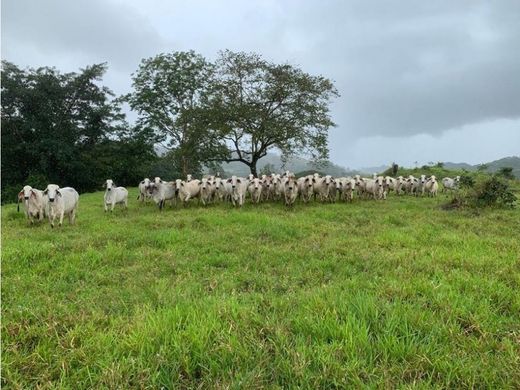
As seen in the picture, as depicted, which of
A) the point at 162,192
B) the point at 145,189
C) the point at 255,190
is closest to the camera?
the point at 162,192

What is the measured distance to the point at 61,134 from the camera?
33094mm

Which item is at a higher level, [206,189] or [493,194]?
[206,189]

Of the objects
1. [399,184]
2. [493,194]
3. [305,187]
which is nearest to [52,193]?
[305,187]

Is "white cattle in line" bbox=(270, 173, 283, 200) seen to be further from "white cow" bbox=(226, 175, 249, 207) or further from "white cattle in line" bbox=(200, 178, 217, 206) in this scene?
"white cattle in line" bbox=(200, 178, 217, 206)

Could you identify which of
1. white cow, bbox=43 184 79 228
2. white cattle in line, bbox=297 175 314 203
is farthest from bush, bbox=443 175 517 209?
white cow, bbox=43 184 79 228

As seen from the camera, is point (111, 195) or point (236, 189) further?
point (236, 189)

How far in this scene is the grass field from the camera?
11.7ft

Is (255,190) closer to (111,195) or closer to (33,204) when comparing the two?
(111,195)

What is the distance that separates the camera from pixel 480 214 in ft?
45.6

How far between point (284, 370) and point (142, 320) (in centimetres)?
178

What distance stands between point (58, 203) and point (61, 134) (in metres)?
23.8

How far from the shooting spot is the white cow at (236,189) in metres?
17.7

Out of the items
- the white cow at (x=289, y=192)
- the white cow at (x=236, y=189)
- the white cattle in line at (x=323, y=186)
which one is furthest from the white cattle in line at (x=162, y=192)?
the white cattle in line at (x=323, y=186)

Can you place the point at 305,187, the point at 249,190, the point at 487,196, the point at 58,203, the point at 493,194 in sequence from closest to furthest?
the point at 58,203
the point at 493,194
the point at 487,196
the point at 249,190
the point at 305,187
